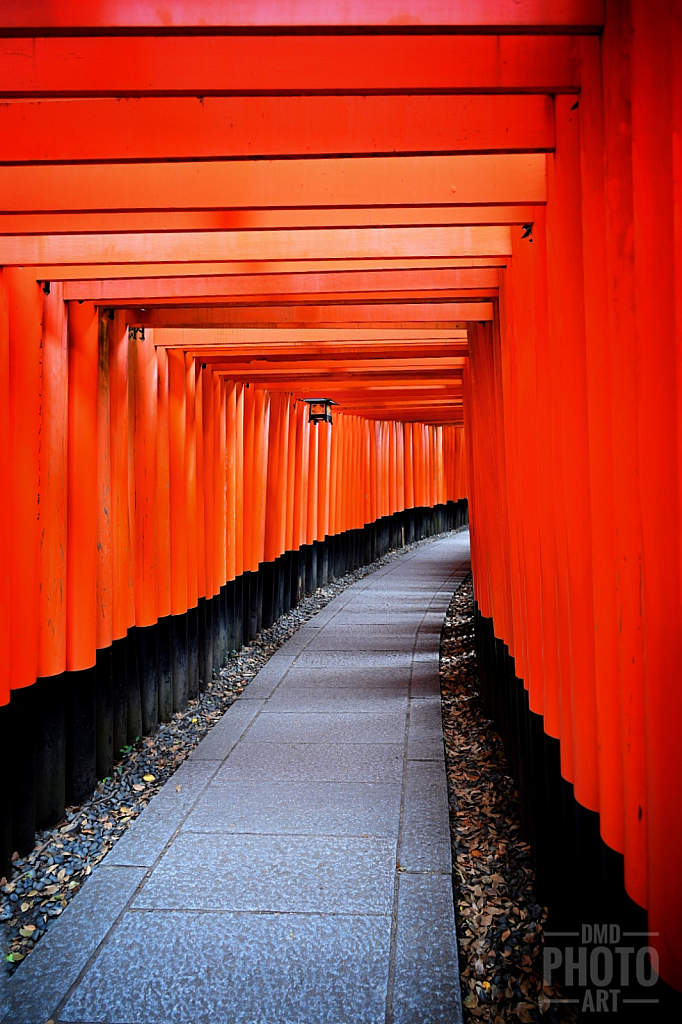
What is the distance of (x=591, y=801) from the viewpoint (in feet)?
9.27

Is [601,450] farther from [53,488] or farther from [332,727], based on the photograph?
[332,727]

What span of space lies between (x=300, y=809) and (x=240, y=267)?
10.1 ft

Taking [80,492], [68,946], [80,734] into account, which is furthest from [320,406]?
[68,946]

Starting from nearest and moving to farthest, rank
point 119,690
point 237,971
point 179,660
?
point 237,971
point 119,690
point 179,660

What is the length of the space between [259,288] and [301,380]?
14.6 ft

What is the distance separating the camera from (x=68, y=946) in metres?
3.39

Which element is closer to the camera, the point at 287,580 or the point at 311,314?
the point at 311,314

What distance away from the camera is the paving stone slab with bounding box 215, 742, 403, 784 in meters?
5.39

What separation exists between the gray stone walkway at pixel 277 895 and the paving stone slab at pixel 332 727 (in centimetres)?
2

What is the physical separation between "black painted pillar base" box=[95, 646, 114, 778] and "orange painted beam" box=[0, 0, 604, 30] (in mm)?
4026

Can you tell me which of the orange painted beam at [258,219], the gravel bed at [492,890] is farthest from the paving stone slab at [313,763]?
the orange painted beam at [258,219]

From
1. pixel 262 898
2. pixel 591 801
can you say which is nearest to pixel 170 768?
pixel 262 898

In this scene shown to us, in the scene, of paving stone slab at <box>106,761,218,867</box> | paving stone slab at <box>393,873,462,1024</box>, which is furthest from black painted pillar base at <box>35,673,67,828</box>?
paving stone slab at <box>393,873,462,1024</box>

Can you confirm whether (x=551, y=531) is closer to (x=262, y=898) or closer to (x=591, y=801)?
(x=591, y=801)
